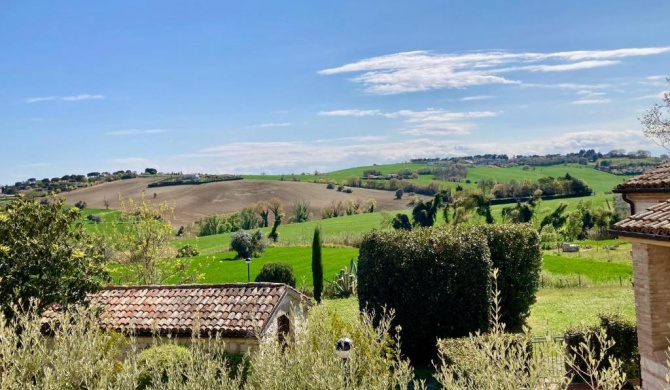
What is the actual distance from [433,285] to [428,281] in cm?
18

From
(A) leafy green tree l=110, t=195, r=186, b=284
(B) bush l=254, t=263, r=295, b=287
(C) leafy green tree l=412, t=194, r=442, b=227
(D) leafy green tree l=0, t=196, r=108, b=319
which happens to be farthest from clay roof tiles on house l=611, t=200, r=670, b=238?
(C) leafy green tree l=412, t=194, r=442, b=227

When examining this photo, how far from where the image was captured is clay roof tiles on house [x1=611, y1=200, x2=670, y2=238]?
350 inches

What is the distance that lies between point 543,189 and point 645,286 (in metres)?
60.7

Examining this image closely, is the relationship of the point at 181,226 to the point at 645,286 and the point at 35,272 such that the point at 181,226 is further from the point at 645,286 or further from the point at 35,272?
the point at 645,286

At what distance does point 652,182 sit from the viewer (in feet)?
37.3

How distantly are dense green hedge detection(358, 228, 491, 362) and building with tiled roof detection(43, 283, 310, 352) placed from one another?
274cm

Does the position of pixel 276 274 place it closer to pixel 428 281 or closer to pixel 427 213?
pixel 428 281

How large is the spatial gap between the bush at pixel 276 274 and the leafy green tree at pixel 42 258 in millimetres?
15204

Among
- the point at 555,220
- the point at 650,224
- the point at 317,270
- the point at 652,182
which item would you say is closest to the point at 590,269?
the point at 317,270

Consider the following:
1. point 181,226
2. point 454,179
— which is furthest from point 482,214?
point 454,179

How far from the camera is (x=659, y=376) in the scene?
9.55 m

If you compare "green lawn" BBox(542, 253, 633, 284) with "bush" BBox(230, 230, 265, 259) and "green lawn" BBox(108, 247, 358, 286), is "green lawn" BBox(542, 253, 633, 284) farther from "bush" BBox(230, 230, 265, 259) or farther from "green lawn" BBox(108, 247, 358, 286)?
"bush" BBox(230, 230, 265, 259)

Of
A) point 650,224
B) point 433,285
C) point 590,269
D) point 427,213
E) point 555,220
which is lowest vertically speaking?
point 590,269

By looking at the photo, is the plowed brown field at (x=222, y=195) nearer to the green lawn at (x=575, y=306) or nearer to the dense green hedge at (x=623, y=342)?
the green lawn at (x=575, y=306)
